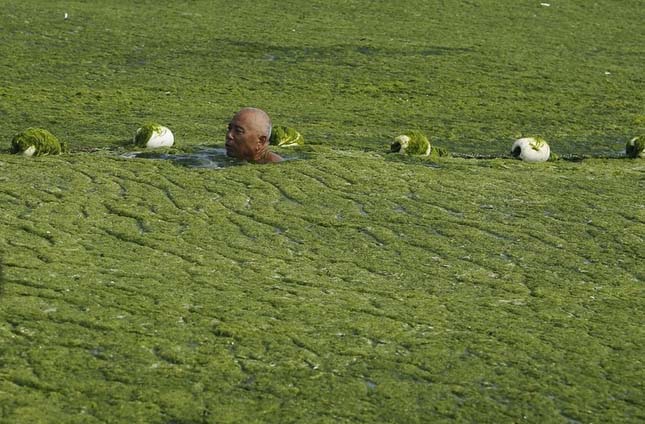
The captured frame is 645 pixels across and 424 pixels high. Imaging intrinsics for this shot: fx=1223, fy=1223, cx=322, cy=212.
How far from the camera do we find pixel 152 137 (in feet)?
38.1

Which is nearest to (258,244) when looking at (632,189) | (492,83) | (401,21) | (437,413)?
(437,413)

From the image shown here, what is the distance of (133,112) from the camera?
555 inches

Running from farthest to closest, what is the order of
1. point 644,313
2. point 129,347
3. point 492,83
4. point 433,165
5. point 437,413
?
point 492,83, point 433,165, point 644,313, point 129,347, point 437,413

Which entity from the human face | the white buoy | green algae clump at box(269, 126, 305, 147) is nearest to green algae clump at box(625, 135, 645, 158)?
the white buoy

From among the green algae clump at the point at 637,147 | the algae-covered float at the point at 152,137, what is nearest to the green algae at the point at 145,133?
the algae-covered float at the point at 152,137

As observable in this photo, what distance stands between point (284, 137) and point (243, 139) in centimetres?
122

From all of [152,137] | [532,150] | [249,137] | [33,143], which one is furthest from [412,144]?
[33,143]

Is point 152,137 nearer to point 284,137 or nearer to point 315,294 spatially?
point 284,137

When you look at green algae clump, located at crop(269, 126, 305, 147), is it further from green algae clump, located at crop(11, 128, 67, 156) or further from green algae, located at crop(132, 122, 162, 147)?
green algae clump, located at crop(11, 128, 67, 156)

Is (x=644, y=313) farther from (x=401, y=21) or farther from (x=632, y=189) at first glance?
(x=401, y=21)

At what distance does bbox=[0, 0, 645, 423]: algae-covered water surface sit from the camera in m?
5.59

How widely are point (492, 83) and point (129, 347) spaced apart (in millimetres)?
11460

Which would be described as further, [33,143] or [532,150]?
[532,150]

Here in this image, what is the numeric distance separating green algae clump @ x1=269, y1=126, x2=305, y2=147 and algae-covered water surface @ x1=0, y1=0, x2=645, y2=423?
36cm
